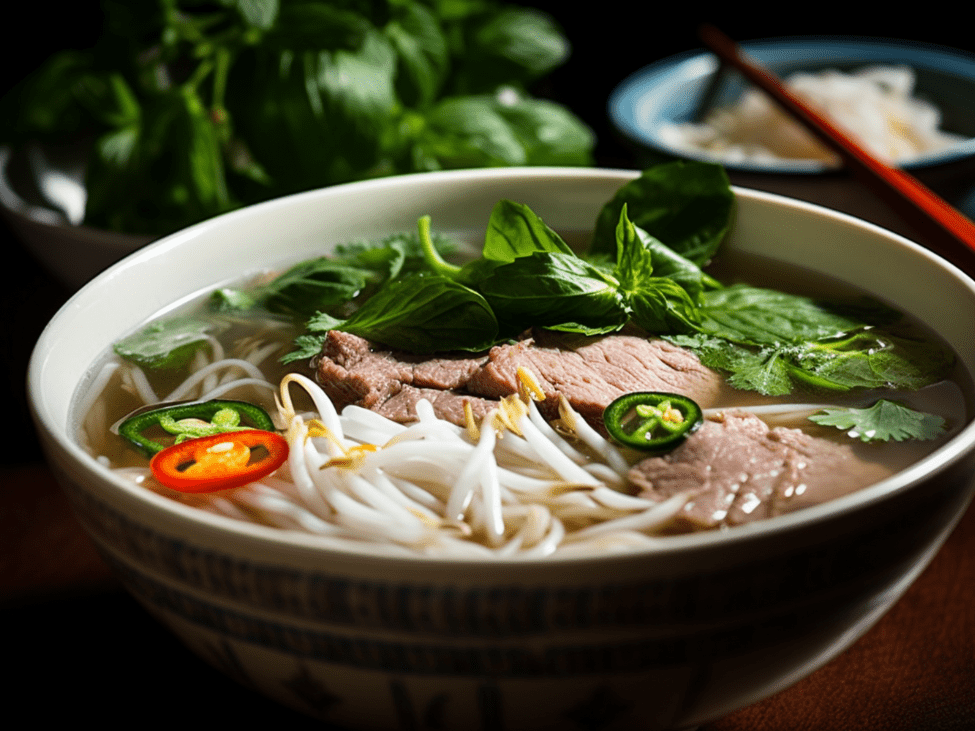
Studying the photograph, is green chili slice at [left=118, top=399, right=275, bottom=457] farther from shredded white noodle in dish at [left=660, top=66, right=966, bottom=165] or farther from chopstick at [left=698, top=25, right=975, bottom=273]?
shredded white noodle in dish at [left=660, top=66, right=966, bottom=165]

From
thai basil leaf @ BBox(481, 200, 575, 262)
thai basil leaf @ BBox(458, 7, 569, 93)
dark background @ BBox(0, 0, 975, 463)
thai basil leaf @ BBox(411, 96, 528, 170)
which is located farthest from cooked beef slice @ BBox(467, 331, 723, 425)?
dark background @ BBox(0, 0, 975, 463)

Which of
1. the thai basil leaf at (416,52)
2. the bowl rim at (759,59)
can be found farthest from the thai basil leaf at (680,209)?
the thai basil leaf at (416,52)

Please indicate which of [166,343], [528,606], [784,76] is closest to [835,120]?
[784,76]

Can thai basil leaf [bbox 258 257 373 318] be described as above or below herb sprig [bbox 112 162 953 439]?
below

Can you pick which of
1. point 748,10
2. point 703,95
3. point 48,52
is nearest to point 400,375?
point 703,95

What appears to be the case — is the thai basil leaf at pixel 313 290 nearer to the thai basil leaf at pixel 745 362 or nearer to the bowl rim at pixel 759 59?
the thai basil leaf at pixel 745 362

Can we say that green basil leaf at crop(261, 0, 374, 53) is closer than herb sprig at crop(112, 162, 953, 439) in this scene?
No
